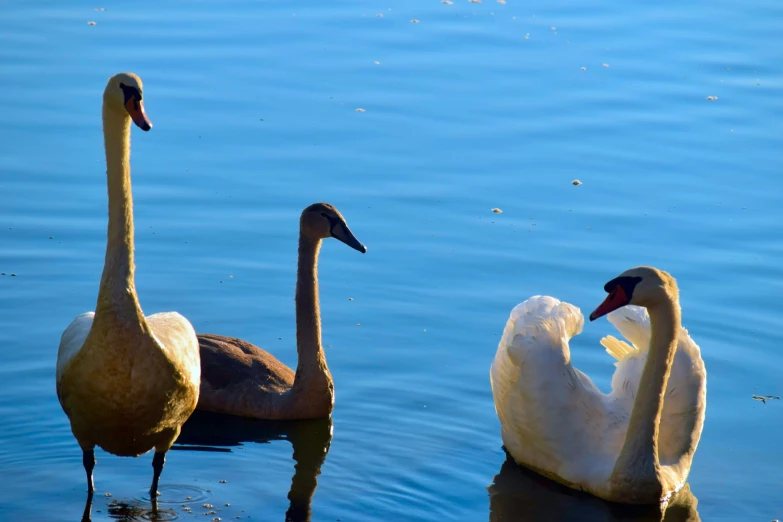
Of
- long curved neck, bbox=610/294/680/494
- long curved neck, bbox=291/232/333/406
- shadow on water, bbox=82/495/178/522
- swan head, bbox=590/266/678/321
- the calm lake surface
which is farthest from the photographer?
long curved neck, bbox=291/232/333/406

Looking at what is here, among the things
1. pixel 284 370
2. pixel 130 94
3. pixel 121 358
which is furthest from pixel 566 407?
pixel 130 94

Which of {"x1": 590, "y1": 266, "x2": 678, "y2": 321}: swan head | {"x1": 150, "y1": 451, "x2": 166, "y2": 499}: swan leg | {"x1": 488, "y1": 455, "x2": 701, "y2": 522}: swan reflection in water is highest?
{"x1": 590, "y1": 266, "x2": 678, "y2": 321}: swan head

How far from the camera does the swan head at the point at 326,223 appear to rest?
29.1 feet

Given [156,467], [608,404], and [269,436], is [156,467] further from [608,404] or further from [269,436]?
[608,404]

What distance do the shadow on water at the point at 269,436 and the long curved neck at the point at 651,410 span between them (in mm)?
1782

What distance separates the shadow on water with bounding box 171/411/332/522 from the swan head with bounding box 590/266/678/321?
2015 millimetres

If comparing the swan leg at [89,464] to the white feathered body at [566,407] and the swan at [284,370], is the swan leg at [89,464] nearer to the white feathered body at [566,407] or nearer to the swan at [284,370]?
the swan at [284,370]

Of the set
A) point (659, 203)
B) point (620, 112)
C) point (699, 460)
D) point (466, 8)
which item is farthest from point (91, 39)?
point (699, 460)

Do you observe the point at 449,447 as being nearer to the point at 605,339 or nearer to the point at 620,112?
the point at 605,339

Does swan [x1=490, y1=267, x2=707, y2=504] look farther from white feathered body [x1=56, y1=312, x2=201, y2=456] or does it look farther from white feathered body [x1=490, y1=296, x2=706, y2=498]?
white feathered body [x1=56, y1=312, x2=201, y2=456]

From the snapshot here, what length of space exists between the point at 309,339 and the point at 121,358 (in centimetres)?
229

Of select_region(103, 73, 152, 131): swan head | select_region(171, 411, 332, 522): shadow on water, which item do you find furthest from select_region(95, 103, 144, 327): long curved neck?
select_region(171, 411, 332, 522): shadow on water

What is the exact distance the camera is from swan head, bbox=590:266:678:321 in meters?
7.50

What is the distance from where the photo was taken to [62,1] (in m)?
17.0
